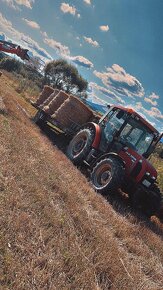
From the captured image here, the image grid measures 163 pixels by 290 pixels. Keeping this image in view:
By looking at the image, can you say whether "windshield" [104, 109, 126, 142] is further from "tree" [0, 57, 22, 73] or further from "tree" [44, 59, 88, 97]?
"tree" [0, 57, 22, 73]

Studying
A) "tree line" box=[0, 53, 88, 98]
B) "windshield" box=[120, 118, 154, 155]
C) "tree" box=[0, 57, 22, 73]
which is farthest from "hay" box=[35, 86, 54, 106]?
"tree" box=[0, 57, 22, 73]

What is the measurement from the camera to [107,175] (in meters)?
10.4

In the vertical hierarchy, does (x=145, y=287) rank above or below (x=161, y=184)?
below

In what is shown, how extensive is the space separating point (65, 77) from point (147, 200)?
2257 inches

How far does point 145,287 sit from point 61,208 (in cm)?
221

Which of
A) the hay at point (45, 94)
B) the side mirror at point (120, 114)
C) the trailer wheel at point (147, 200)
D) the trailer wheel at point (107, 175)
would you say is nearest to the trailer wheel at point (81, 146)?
the side mirror at point (120, 114)

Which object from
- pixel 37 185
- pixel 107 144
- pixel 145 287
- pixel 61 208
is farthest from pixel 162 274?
pixel 107 144

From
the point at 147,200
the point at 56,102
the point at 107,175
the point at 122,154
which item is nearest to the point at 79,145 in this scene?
the point at 122,154

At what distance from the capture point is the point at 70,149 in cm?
1348

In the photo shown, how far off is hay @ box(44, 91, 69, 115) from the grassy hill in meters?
8.03

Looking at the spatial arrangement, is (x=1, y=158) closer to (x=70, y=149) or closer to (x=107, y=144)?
(x=107, y=144)

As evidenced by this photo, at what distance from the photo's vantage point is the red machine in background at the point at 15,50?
47.0 feet

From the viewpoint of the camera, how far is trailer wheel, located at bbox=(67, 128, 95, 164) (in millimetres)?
12195

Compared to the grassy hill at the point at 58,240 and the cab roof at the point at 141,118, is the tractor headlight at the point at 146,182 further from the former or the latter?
the grassy hill at the point at 58,240
